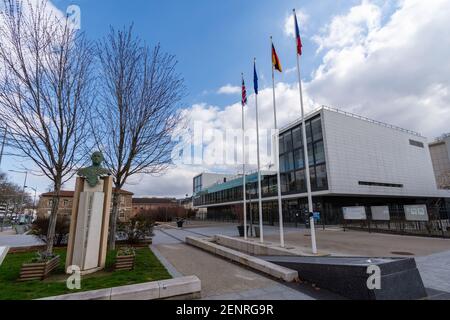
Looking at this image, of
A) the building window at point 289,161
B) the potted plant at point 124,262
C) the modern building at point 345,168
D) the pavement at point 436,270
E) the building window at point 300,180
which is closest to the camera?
the pavement at point 436,270

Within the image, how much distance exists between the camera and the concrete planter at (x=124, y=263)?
7672 millimetres

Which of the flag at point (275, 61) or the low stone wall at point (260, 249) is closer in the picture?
the low stone wall at point (260, 249)

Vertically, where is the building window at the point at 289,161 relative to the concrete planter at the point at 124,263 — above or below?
above

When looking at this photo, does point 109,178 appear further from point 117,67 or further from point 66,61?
point 117,67

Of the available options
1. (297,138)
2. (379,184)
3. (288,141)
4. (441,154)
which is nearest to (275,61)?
(297,138)

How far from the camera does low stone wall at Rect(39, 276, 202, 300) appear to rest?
441cm

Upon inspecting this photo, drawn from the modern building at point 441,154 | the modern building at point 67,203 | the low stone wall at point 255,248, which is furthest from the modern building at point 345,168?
the modern building at point 67,203

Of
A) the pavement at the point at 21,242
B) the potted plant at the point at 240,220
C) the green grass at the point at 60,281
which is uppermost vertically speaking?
the potted plant at the point at 240,220

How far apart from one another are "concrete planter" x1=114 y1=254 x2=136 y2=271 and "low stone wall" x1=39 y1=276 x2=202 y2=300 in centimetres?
309

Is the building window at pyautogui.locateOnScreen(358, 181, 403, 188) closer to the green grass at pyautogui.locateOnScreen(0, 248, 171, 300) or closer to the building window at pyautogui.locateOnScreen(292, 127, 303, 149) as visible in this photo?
the building window at pyautogui.locateOnScreen(292, 127, 303, 149)

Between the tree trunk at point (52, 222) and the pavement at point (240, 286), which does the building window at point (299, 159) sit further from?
the tree trunk at point (52, 222)
